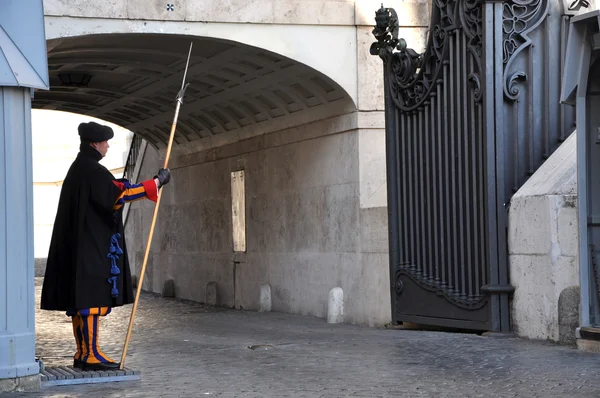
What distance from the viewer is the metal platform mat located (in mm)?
8093

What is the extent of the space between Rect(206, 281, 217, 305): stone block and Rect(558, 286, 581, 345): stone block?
961 cm

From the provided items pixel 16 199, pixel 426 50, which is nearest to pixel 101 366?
pixel 16 199

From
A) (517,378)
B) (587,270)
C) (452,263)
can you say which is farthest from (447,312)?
(517,378)

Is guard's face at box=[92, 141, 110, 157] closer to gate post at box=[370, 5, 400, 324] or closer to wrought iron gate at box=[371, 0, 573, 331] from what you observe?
wrought iron gate at box=[371, 0, 573, 331]

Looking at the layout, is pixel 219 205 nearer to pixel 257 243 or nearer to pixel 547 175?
pixel 257 243

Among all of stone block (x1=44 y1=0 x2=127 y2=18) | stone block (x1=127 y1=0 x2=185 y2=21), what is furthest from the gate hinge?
stone block (x1=44 y1=0 x2=127 y2=18)

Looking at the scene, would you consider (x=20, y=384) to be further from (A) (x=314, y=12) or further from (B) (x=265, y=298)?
(B) (x=265, y=298)

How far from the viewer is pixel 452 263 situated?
11.6m

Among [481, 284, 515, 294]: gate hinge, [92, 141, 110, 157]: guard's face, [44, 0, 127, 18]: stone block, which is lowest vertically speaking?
[481, 284, 515, 294]: gate hinge

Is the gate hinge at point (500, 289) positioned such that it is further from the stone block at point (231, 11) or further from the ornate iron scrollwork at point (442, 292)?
the stone block at point (231, 11)

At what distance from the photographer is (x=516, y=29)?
11.0 meters

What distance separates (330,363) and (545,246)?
236 cm

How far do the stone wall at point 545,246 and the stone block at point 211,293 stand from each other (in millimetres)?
8787

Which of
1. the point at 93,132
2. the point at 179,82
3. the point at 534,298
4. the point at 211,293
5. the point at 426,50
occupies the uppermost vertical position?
the point at 179,82
